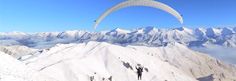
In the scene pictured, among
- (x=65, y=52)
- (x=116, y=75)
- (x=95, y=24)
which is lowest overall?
(x=116, y=75)

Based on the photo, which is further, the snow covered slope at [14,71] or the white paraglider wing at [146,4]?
the white paraglider wing at [146,4]

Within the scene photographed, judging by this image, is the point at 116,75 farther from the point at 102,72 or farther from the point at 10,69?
the point at 10,69

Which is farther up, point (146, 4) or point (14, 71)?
point (146, 4)

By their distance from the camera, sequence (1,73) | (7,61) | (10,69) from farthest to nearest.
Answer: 1. (7,61)
2. (10,69)
3. (1,73)

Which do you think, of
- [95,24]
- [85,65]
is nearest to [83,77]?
[85,65]

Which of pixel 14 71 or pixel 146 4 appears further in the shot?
pixel 146 4

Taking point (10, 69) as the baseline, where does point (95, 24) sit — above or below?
above

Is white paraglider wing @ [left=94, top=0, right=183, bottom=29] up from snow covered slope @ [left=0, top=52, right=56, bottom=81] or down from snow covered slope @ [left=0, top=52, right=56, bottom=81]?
up

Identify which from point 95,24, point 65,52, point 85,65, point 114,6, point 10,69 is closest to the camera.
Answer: point 10,69

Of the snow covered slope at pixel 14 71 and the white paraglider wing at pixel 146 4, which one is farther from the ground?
the white paraglider wing at pixel 146 4

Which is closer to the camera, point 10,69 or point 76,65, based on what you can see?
point 10,69

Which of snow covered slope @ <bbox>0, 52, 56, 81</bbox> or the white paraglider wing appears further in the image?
the white paraglider wing
